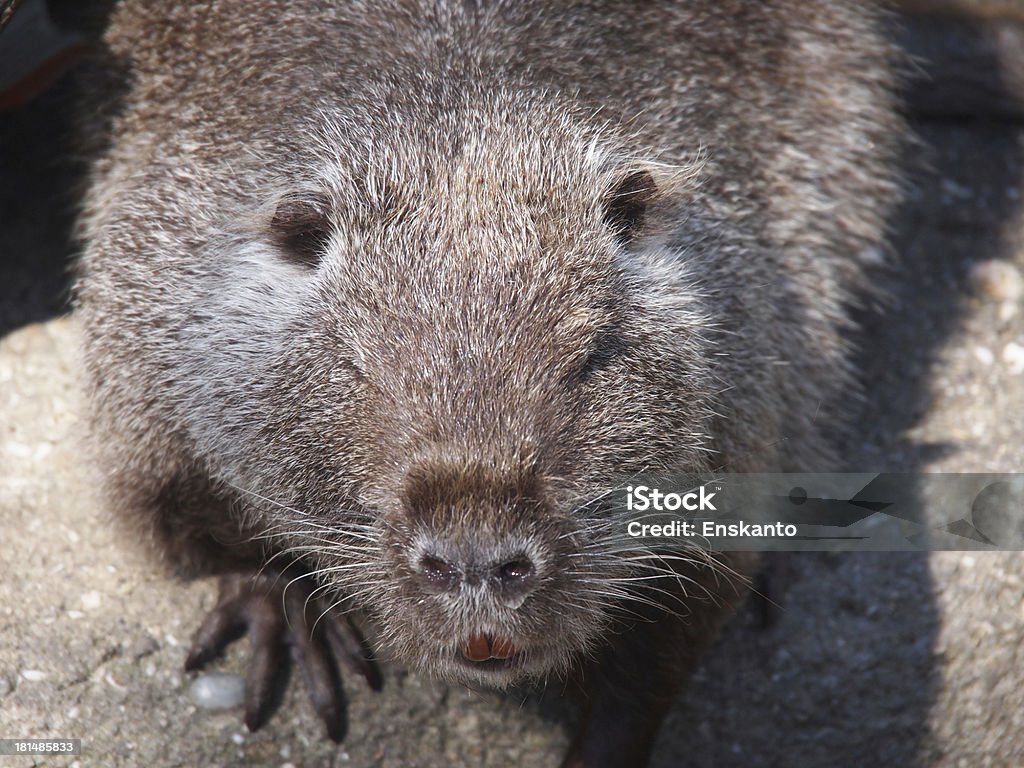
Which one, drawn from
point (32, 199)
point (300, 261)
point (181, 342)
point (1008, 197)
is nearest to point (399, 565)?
point (300, 261)

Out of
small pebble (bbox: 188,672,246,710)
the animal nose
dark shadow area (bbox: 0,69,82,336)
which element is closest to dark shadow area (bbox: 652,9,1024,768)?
small pebble (bbox: 188,672,246,710)

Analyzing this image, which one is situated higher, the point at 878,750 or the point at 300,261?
the point at 300,261

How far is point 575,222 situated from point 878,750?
8.95 feet

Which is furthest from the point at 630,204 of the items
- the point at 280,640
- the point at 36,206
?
the point at 36,206

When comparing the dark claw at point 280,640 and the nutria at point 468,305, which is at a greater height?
the nutria at point 468,305

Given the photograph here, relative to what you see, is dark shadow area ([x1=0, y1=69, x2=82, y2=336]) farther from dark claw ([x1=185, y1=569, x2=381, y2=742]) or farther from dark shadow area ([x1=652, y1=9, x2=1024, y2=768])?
dark shadow area ([x1=652, y1=9, x2=1024, y2=768])

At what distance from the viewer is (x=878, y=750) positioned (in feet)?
16.4

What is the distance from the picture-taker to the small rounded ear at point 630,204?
12.6 ft

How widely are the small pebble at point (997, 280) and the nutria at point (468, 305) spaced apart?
921 millimetres

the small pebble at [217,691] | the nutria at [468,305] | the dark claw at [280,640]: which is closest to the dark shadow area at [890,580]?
the nutria at [468,305]

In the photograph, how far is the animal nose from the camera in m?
3.20

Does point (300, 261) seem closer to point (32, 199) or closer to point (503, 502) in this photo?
point (503, 502)

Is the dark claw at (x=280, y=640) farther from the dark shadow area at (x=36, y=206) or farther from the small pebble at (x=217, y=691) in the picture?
the dark shadow area at (x=36, y=206)

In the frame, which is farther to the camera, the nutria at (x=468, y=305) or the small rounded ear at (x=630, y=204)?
the small rounded ear at (x=630, y=204)
